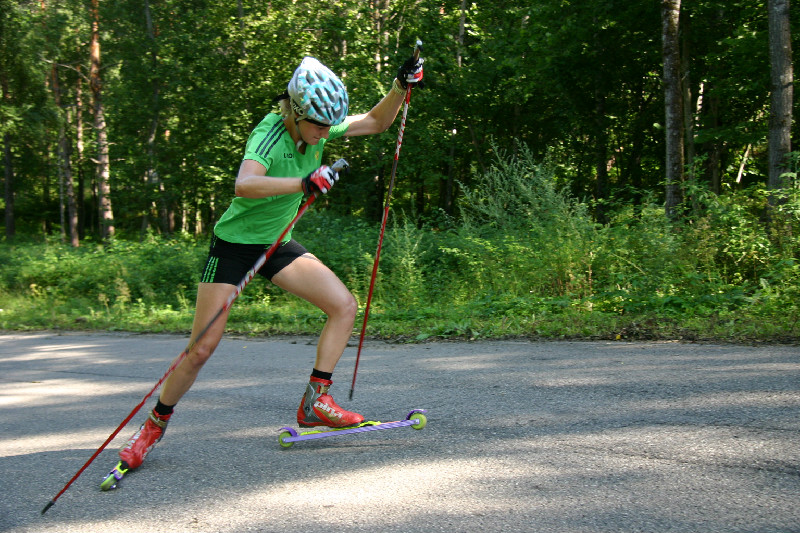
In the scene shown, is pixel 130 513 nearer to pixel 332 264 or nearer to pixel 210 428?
pixel 210 428

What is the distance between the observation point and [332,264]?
12.2 meters

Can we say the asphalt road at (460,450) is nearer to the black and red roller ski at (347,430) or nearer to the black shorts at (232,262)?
the black and red roller ski at (347,430)

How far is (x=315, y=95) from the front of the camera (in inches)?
137

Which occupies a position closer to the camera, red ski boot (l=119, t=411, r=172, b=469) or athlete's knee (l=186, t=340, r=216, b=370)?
red ski boot (l=119, t=411, r=172, b=469)

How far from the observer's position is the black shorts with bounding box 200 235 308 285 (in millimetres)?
3777

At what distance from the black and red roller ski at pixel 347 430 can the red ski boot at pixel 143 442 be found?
690 mm

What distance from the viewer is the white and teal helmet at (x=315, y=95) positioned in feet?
11.4

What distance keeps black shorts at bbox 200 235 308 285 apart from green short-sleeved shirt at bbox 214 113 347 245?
0.05 m

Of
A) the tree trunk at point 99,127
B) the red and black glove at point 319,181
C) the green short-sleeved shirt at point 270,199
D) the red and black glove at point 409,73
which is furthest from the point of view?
the tree trunk at point 99,127

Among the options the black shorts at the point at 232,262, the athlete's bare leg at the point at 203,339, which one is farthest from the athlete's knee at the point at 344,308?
the athlete's bare leg at the point at 203,339

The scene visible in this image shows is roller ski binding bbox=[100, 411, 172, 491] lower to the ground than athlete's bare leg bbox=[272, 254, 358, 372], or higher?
lower

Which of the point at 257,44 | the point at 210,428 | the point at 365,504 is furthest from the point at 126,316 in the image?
the point at 257,44

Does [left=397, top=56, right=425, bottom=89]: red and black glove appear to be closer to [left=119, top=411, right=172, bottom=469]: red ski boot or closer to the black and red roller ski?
the black and red roller ski

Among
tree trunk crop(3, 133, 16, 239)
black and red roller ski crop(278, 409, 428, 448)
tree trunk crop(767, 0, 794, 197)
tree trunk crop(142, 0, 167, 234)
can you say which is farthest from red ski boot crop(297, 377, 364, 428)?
tree trunk crop(3, 133, 16, 239)
